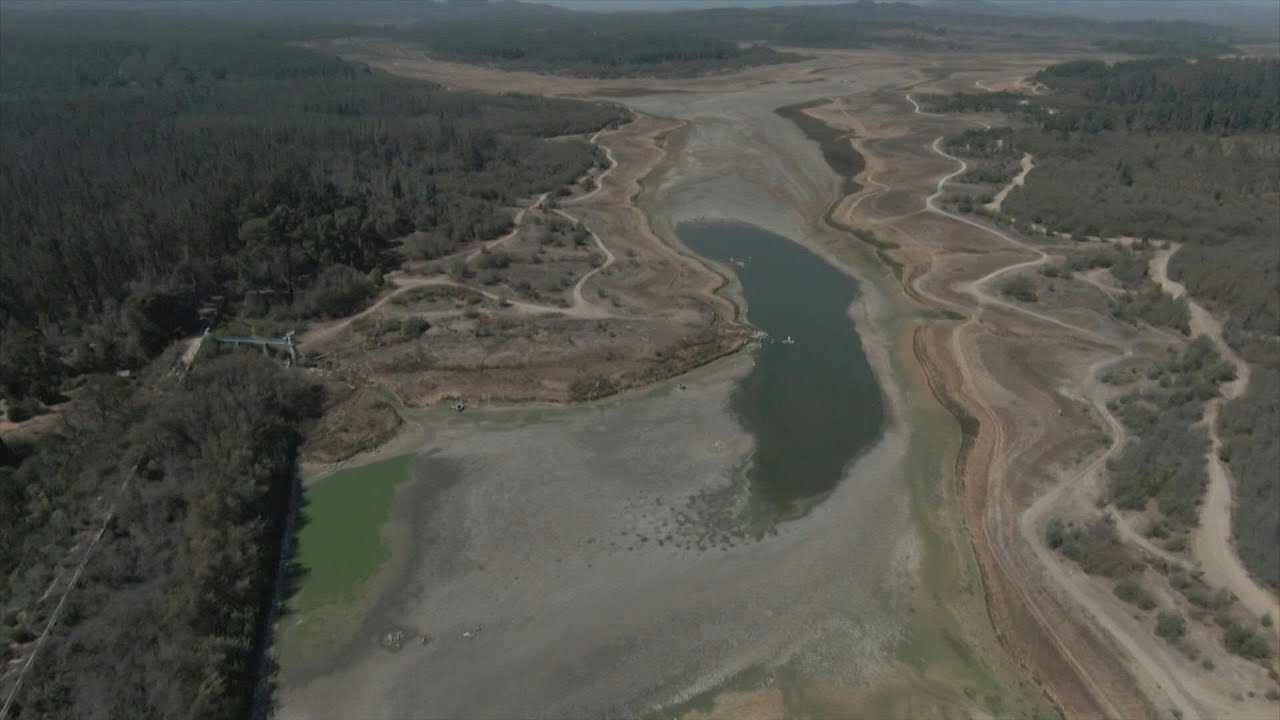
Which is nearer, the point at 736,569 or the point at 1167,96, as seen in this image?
the point at 736,569

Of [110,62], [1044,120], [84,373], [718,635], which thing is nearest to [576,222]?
[84,373]

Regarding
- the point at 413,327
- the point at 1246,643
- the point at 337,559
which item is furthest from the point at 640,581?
the point at 413,327

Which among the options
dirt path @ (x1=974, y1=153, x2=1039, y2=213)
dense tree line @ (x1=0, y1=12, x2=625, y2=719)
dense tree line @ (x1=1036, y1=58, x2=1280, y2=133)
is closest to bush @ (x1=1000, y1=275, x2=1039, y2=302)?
dirt path @ (x1=974, y1=153, x2=1039, y2=213)

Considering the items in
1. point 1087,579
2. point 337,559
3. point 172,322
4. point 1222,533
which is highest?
point 172,322

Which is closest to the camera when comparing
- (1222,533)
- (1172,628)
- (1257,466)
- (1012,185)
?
(1172,628)

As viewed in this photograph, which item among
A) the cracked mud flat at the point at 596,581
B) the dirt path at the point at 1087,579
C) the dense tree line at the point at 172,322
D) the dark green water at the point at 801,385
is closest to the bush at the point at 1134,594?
the dirt path at the point at 1087,579

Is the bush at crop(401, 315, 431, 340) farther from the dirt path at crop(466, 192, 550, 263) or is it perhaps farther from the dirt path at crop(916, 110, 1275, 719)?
the dirt path at crop(916, 110, 1275, 719)

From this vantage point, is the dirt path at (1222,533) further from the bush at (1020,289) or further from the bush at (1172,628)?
the bush at (1020,289)

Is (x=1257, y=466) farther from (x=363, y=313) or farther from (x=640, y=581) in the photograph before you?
(x=363, y=313)

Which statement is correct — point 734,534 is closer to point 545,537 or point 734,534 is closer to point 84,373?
point 545,537
